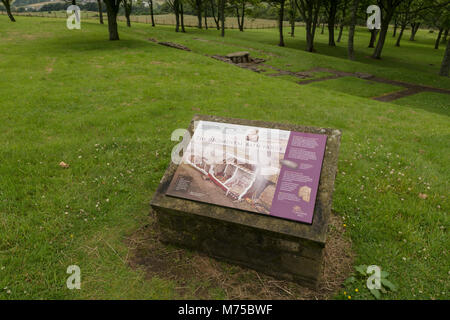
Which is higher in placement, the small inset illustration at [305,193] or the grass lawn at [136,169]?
the small inset illustration at [305,193]

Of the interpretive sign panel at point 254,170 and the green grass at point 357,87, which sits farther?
the green grass at point 357,87

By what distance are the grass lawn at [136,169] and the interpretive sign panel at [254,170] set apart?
1.43 meters

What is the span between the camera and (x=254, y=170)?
452 cm

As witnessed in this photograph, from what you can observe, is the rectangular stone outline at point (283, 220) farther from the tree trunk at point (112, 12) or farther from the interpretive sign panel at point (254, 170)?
the tree trunk at point (112, 12)

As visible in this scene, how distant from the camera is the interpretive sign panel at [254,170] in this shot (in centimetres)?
415

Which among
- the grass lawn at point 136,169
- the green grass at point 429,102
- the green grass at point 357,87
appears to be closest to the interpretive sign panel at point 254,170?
the grass lawn at point 136,169

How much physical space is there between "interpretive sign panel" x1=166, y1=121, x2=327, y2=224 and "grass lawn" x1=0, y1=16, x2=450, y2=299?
143cm

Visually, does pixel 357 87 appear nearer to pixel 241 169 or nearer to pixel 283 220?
pixel 241 169

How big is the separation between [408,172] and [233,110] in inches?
251

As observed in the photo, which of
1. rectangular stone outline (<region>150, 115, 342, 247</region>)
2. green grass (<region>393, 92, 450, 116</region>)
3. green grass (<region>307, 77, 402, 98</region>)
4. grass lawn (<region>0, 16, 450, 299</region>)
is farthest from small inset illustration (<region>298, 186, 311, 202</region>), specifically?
green grass (<region>307, 77, 402, 98</region>)

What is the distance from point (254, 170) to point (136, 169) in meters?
3.85

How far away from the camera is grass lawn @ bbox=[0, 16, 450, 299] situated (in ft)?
15.0

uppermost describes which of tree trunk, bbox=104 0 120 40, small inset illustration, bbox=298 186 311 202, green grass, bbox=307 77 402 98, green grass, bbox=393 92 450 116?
tree trunk, bbox=104 0 120 40

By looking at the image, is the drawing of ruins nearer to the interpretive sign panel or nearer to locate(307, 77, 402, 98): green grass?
the interpretive sign panel
